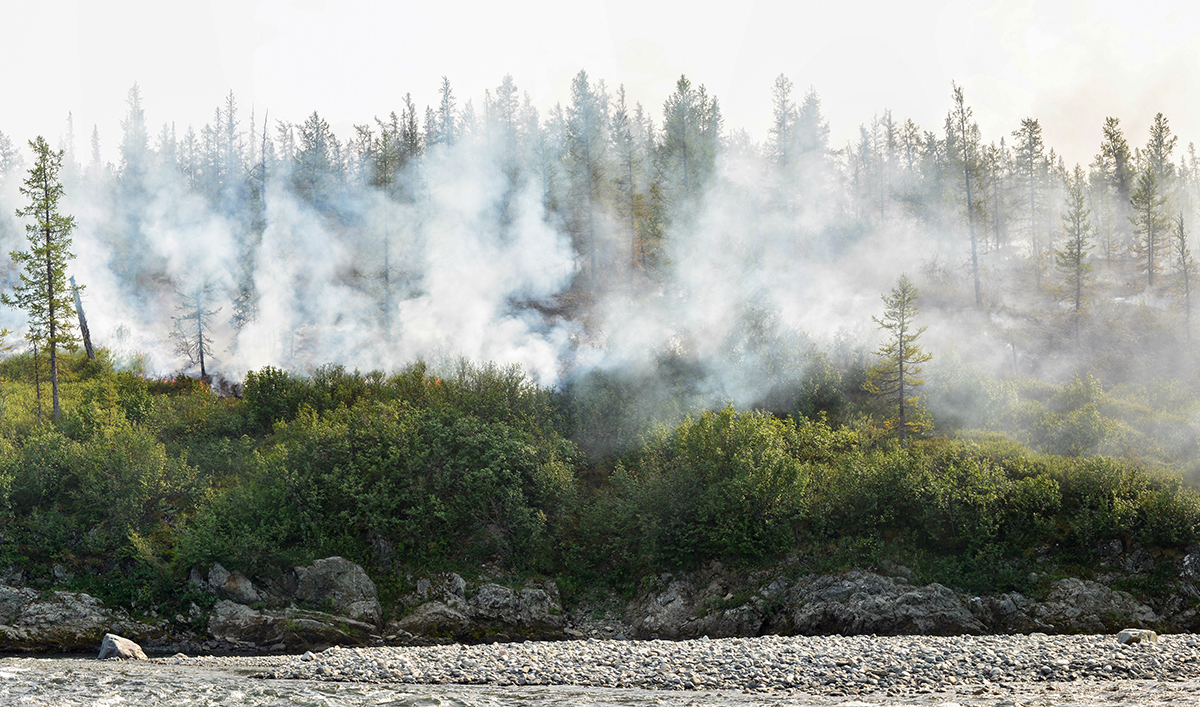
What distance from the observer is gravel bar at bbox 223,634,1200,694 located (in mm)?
21219

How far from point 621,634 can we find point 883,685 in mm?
12268

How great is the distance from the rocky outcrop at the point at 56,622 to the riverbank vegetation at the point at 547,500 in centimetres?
106

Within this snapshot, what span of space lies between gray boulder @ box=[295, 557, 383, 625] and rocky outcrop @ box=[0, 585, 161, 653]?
561cm

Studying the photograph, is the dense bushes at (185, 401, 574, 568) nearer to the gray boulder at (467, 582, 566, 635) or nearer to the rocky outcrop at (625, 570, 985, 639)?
the gray boulder at (467, 582, 566, 635)

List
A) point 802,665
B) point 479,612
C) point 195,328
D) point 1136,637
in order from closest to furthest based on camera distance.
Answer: point 802,665
point 1136,637
point 479,612
point 195,328

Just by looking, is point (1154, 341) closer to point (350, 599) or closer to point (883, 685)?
point (883, 685)

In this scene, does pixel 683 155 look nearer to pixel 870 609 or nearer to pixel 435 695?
pixel 870 609

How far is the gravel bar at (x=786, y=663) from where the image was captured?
69.6 ft

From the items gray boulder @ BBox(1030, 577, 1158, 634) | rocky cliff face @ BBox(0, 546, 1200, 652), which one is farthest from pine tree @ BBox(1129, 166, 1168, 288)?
rocky cliff face @ BBox(0, 546, 1200, 652)

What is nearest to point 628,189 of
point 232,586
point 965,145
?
point 965,145

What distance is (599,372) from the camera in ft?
152

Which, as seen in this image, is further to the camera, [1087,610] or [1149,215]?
[1149,215]

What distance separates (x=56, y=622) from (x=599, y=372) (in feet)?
92.9

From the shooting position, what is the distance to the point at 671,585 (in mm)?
32031
